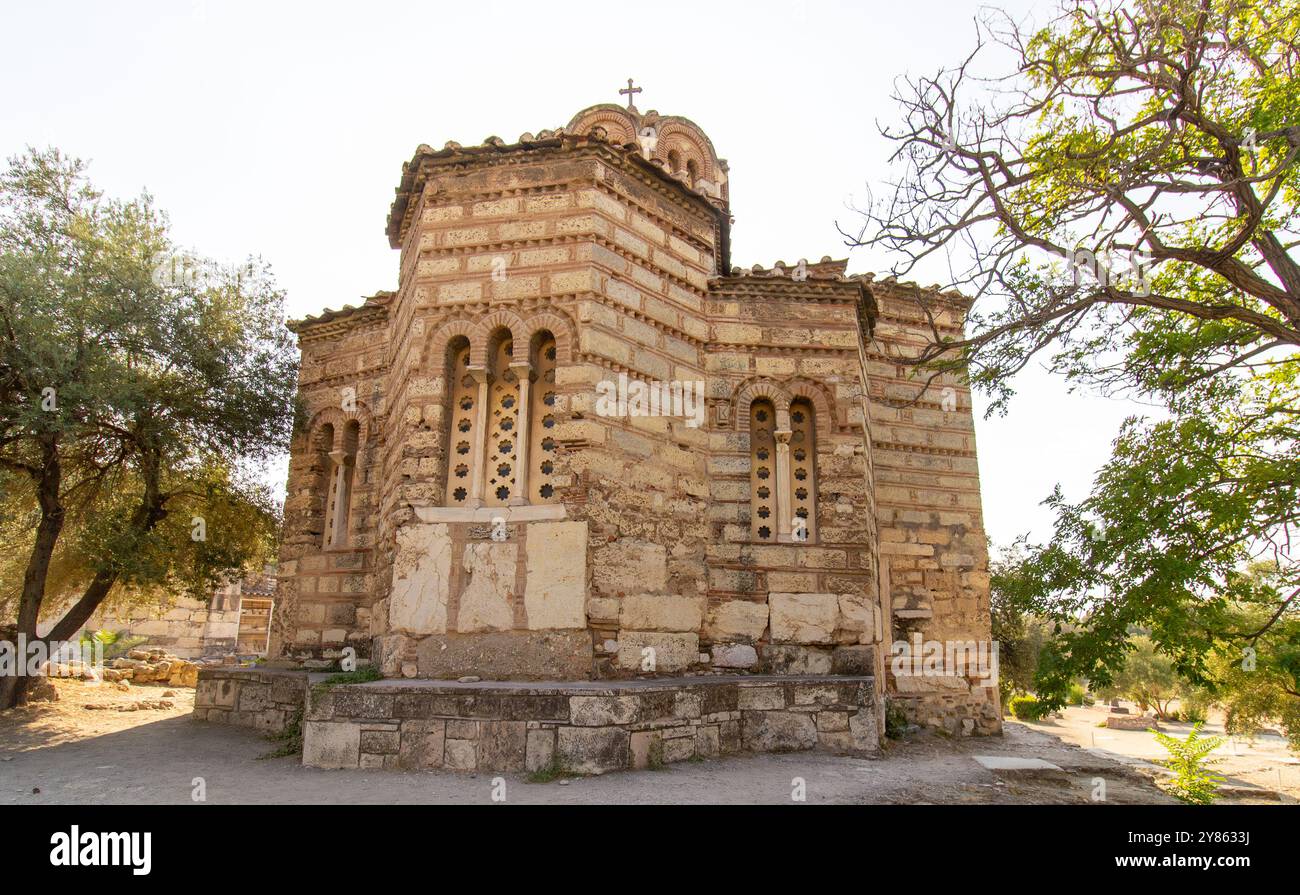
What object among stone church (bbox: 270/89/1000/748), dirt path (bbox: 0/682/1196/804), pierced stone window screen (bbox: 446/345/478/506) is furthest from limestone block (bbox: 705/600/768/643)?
pierced stone window screen (bbox: 446/345/478/506)

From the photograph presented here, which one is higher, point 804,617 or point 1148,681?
point 804,617

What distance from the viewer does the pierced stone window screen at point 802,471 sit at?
970 cm

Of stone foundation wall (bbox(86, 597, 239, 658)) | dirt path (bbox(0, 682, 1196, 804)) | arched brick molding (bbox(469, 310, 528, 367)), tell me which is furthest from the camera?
stone foundation wall (bbox(86, 597, 239, 658))

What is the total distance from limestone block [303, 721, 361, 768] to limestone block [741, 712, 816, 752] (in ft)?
12.0

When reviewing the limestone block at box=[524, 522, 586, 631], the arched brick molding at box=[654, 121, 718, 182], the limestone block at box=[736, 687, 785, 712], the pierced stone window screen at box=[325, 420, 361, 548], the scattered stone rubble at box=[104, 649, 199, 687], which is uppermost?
the arched brick molding at box=[654, 121, 718, 182]

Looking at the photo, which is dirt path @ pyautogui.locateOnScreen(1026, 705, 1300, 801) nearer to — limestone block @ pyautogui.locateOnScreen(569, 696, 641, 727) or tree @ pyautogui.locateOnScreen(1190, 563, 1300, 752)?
tree @ pyautogui.locateOnScreen(1190, 563, 1300, 752)

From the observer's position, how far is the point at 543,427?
341 inches

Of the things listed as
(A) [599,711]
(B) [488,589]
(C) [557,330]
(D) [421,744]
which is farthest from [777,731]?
(C) [557,330]

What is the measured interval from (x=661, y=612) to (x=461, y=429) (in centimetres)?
296

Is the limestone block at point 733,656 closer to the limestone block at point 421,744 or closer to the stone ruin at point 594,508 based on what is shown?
the stone ruin at point 594,508

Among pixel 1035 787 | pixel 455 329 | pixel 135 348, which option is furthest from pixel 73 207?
pixel 1035 787

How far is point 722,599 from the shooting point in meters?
9.11

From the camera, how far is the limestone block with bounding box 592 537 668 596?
7.96 m

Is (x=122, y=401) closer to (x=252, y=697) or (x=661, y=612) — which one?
(x=252, y=697)
